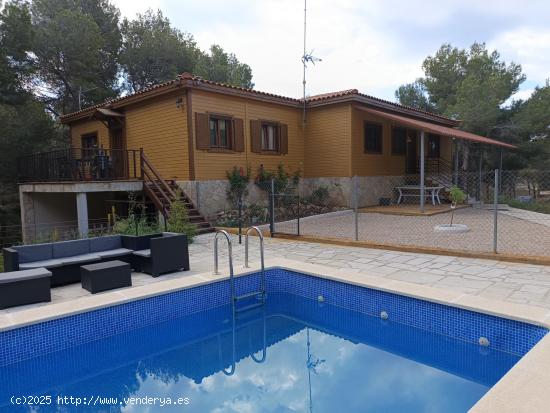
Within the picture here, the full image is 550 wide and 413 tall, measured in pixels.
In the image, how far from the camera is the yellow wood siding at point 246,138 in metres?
12.1

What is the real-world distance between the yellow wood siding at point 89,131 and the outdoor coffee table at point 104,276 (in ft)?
38.3

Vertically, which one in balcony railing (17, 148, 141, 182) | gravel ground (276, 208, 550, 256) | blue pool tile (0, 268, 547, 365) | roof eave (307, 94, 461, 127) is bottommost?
blue pool tile (0, 268, 547, 365)

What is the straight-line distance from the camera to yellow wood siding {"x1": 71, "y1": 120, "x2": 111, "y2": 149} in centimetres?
1605

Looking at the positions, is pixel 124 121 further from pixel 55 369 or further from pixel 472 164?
pixel 472 164

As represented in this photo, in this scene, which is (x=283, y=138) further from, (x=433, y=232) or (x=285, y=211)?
(x=433, y=232)

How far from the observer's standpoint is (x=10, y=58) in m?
17.5

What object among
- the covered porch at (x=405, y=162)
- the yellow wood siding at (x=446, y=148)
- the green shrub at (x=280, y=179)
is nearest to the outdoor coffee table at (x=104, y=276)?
the green shrub at (x=280, y=179)

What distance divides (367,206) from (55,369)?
12657 millimetres

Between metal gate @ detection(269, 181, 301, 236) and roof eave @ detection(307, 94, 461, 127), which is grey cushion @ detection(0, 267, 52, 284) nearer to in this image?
metal gate @ detection(269, 181, 301, 236)

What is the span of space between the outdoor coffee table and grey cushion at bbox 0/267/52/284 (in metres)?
0.48

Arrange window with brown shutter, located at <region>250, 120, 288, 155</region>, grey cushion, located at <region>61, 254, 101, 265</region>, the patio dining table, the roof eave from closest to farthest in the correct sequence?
grey cushion, located at <region>61, 254, 101, 265</region> → window with brown shutter, located at <region>250, 120, 288, 155</region> → the roof eave → the patio dining table

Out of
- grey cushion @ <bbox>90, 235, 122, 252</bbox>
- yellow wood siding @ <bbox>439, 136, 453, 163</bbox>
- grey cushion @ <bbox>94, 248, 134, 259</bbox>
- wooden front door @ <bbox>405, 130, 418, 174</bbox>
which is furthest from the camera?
yellow wood siding @ <bbox>439, 136, 453, 163</bbox>

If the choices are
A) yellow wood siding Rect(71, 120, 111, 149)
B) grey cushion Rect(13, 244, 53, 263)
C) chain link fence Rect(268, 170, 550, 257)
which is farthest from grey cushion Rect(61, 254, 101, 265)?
yellow wood siding Rect(71, 120, 111, 149)

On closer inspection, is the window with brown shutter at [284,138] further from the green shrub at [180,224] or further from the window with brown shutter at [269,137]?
the green shrub at [180,224]
